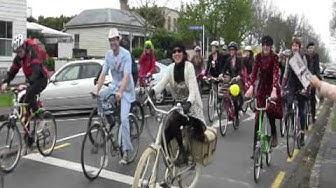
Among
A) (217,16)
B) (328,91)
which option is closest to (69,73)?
(328,91)

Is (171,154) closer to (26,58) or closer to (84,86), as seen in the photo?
(26,58)

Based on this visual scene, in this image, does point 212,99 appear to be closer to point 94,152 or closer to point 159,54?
point 94,152

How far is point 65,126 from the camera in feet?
44.0

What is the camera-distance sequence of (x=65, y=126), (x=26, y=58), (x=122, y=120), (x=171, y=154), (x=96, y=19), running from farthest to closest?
(x=96, y=19), (x=65, y=126), (x=26, y=58), (x=122, y=120), (x=171, y=154)

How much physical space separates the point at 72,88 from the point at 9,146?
7163 mm

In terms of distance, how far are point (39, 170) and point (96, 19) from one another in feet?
160

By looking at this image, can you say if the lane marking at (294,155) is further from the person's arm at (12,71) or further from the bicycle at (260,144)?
the person's arm at (12,71)

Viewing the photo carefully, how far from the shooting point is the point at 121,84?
27.5 feet

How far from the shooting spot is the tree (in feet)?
144

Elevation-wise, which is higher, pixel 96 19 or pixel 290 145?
pixel 96 19

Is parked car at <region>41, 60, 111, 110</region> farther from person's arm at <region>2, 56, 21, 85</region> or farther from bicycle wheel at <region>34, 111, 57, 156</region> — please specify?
person's arm at <region>2, 56, 21, 85</region>

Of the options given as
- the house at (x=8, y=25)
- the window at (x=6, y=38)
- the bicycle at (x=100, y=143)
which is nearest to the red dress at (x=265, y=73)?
the bicycle at (x=100, y=143)

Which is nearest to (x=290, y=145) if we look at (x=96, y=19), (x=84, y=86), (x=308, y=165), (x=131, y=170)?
(x=308, y=165)

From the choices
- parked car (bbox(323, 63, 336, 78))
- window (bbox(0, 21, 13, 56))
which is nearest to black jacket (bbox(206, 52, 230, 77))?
A: window (bbox(0, 21, 13, 56))
